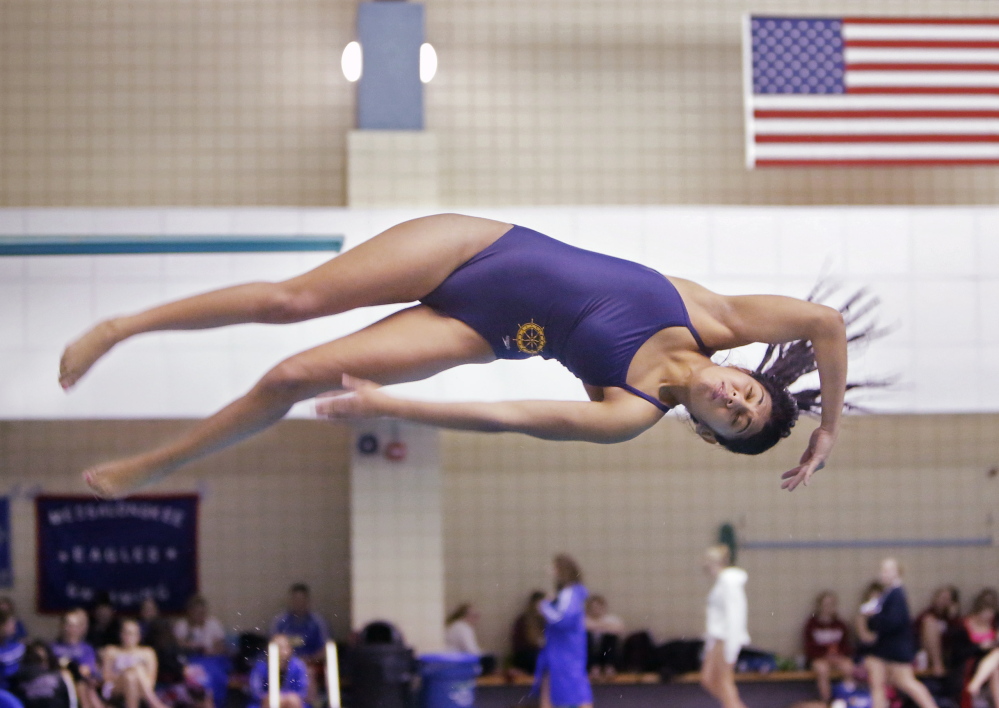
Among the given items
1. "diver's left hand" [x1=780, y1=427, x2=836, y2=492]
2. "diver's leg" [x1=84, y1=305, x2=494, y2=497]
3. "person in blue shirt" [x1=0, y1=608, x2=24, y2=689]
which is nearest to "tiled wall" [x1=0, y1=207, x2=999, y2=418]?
"person in blue shirt" [x1=0, y1=608, x2=24, y2=689]

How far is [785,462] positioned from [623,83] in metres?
2.65

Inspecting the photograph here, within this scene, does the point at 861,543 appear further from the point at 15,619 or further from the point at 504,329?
the point at 15,619

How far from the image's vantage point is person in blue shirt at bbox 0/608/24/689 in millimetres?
5177

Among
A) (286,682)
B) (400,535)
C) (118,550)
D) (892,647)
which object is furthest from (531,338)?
(118,550)

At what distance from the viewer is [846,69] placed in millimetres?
6215

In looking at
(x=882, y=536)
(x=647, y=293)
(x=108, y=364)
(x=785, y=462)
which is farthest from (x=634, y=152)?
(x=647, y=293)

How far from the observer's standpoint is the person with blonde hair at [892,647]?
5.53 meters

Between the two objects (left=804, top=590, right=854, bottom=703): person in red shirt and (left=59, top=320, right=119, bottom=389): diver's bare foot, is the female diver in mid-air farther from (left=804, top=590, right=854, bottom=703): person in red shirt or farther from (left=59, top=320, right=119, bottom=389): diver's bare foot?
(left=804, top=590, right=854, bottom=703): person in red shirt

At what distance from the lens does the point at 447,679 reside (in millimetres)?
5695

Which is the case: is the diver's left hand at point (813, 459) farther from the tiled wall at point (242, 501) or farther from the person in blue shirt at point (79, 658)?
Answer: the tiled wall at point (242, 501)

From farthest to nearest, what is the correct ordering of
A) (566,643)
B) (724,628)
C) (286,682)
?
(286,682) → (724,628) → (566,643)

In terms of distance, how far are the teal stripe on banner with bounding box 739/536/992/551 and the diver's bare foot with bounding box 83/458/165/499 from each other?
5075 mm

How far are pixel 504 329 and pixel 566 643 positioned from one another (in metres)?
2.55

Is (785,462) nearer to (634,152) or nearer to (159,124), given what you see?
(634,152)
